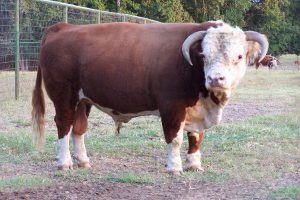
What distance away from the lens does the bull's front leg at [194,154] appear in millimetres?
7551

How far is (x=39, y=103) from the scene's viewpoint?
822 centimetres

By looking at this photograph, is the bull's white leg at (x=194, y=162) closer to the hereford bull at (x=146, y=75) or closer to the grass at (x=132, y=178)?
the hereford bull at (x=146, y=75)

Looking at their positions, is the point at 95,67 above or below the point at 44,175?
above

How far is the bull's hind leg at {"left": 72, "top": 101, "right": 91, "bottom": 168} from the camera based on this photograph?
305 inches

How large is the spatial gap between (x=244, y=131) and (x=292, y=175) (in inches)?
131

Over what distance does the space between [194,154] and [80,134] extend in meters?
1.36

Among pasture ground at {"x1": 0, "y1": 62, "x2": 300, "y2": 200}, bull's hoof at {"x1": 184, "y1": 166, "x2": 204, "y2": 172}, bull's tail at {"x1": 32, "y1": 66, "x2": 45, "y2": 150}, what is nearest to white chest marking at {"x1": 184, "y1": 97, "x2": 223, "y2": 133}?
bull's hoof at {"x1": 184, "y1": 166, "x2": 204, "y2": 172}

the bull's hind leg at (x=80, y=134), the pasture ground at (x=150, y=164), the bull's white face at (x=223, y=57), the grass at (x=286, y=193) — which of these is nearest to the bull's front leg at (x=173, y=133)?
the pasture ground at (x=150, y=164)

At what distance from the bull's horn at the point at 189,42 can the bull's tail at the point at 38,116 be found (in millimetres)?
2028

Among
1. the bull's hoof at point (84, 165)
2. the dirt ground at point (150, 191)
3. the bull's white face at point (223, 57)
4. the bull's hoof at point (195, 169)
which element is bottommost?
the bull's hoof at point (84, 165)

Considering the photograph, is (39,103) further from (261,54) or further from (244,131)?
(244,131)

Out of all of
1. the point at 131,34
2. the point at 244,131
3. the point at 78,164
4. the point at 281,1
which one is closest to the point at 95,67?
the point at 131,34

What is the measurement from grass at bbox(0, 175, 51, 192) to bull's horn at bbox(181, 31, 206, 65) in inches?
73.9

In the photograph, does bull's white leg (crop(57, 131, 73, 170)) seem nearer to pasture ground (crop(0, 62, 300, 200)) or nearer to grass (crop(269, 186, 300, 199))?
pasture ground (crop(0, 62, 300, 200))
